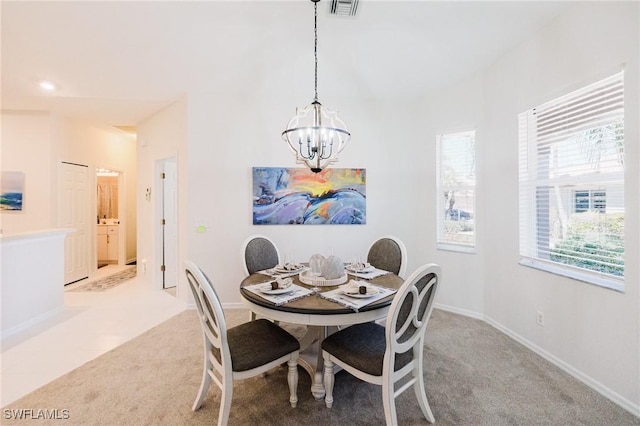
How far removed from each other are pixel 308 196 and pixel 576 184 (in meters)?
2.69

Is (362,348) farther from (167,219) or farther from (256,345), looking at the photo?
(167,219)

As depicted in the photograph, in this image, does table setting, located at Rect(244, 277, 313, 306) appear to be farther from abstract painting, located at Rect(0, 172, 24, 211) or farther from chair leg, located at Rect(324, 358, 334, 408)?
abstract painting, located at Rect(0, 172, 24, 211)

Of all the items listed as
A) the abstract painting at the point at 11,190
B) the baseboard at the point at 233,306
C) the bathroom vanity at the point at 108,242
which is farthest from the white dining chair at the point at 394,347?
the bathroom vanity at the point at 108,242

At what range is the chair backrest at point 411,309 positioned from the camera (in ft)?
4.95

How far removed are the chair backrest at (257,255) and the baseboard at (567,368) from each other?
2382mm

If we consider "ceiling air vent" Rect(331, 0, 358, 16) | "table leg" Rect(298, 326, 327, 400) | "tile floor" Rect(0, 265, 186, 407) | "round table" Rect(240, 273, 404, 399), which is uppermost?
"ceiling air vent" Rect(331, 0, 358, 16)

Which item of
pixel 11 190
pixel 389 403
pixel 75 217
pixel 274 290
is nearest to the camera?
pixel 389 403

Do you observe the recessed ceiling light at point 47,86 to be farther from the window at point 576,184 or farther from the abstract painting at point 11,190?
the window at point 576,184

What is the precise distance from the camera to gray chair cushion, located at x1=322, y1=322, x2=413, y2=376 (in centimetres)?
163

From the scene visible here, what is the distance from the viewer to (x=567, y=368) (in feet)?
7.37

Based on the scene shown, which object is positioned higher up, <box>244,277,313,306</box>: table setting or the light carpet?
<box>244,277,313,306</box>: table setting

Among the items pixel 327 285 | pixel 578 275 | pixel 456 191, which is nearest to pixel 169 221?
pixel 327 285

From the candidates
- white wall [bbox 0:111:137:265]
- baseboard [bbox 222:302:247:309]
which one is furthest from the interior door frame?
white wall [bbox 0:111:137:265]

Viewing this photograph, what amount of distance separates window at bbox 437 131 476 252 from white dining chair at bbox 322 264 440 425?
203cm
